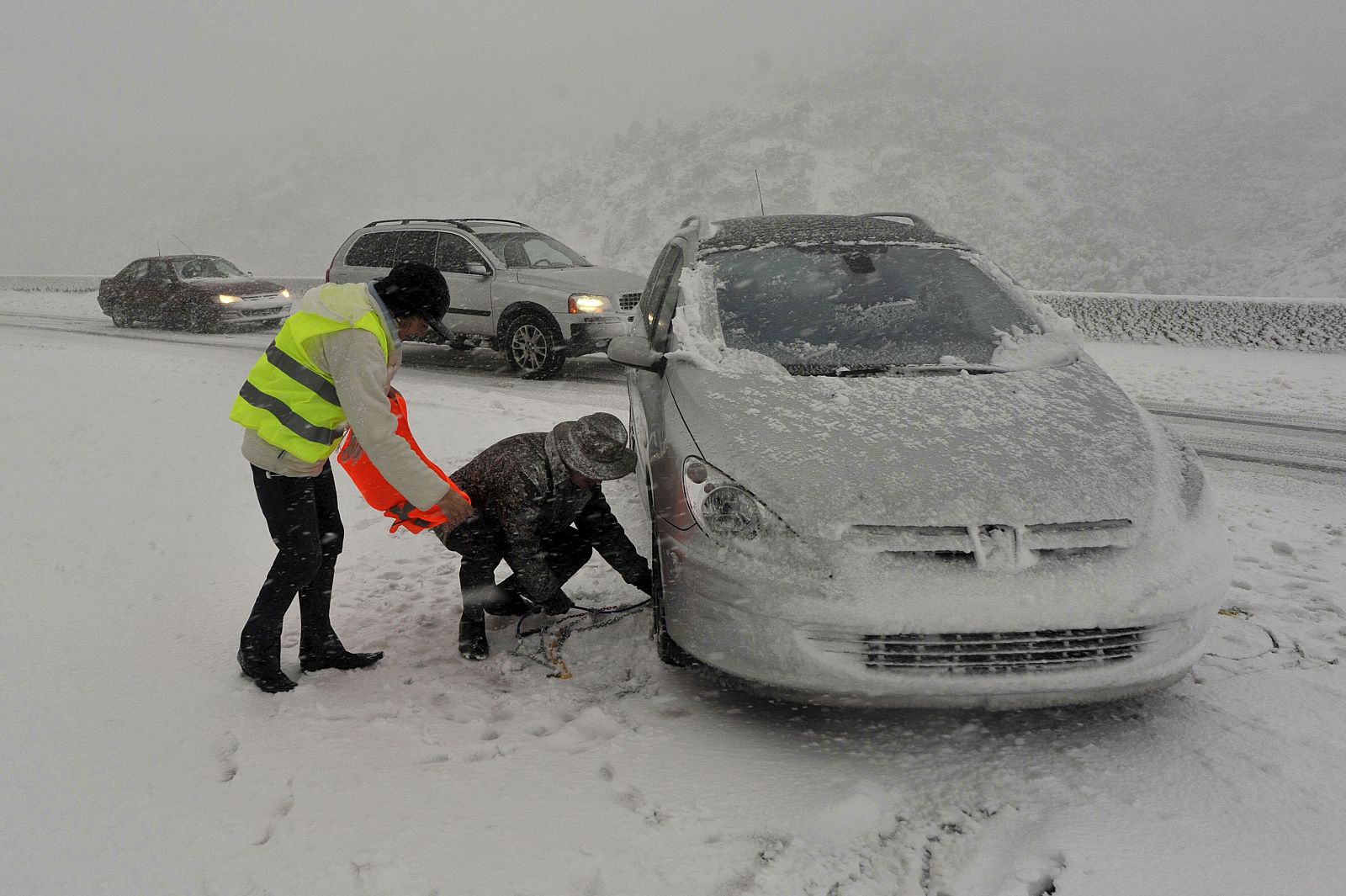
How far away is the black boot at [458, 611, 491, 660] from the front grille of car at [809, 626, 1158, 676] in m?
1.45

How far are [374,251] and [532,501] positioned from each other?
824 cm

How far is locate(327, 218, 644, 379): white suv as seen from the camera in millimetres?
9164

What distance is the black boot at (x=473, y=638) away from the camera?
3359mm

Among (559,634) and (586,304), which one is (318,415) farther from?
(586,304)

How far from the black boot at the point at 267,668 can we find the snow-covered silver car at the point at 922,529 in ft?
4.38

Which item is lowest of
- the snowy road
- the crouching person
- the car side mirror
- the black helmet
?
the snowy road

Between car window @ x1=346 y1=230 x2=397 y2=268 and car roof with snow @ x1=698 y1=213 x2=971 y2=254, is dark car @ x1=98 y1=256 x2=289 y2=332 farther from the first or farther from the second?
car roof with snow @ x1=698 y1=213 x2=971 y2=254

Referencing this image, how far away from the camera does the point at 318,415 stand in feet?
9.43

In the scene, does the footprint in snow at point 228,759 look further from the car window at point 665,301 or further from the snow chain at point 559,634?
the car window at point 665,301

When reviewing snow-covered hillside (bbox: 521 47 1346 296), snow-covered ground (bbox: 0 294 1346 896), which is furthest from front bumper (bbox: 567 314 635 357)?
snow-covered hillside (bbox: 521 47 1346 296)

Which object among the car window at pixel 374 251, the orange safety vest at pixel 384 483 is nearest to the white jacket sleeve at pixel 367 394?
the orange safety vest at pixel 384 483

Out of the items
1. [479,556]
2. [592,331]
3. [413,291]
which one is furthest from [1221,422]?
[413,291]

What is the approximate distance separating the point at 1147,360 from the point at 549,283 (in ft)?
23.8

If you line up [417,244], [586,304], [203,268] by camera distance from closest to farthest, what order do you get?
[586,304] < [417,244] < [203,268]
